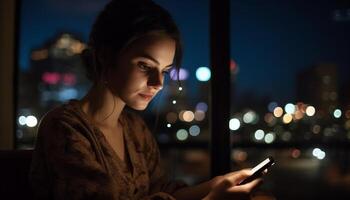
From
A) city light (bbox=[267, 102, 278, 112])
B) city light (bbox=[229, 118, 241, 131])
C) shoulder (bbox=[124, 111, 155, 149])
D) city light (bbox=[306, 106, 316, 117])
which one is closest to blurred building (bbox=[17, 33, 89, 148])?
shoulder (bbox=[124, 111, 155, 149])

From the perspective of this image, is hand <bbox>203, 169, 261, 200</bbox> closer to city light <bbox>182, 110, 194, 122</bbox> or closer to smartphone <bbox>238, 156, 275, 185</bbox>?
smartphone <bbox>238, 156, 275, 185</bbox>

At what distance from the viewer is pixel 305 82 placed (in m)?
2.53

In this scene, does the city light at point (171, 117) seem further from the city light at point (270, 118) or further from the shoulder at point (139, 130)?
the city light at point (270, 118)

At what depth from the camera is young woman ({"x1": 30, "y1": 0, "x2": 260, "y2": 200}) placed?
1.27 meters

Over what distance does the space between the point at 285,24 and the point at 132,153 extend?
1850 mm

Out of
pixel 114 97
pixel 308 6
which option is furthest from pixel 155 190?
pixel 308 6

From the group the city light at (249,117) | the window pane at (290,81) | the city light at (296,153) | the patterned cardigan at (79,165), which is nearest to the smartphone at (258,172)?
the patterned cardigan at (79,165)

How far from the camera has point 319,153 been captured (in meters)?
2.28

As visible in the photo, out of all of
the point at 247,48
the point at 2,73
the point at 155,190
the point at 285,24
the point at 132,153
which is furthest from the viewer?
the point at 285,24

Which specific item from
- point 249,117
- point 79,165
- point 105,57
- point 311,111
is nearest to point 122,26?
point 105,57

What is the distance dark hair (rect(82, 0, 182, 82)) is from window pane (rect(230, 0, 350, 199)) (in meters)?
0.75

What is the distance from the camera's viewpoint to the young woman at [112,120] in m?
1.27

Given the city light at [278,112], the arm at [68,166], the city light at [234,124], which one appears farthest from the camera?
the city light at [278,112]

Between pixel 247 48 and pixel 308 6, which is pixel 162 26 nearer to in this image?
pixel 247 48
